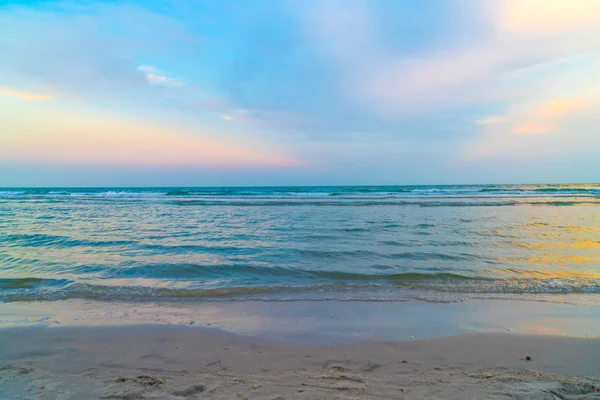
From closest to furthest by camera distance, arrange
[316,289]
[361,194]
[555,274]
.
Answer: [316,289] → [555,274] → [361,194]

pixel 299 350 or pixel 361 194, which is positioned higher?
pixel 361 194

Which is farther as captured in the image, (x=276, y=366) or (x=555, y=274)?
(x=555, y=274)

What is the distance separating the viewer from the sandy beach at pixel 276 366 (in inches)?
125

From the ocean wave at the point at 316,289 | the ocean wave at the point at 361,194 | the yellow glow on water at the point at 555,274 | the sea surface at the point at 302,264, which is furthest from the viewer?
the ocean wave at the point at 361,194

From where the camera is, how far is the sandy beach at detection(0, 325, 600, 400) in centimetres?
318

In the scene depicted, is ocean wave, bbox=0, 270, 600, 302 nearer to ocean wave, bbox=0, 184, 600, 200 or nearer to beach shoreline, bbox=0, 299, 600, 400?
beach shoreline, bbox=0, 299, 600, 400

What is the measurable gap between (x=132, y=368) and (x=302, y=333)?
234 cm

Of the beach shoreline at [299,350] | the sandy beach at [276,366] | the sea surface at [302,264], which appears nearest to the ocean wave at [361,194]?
the sea surface at [302,264]

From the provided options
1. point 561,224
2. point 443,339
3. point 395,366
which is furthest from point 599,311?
point 561,224

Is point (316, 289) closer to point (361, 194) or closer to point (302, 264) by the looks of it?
point (302, 264)

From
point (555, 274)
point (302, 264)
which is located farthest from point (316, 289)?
point (555, 274)

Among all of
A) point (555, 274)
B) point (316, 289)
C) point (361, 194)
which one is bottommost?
point (316, 289)

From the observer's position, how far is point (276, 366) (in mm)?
3795

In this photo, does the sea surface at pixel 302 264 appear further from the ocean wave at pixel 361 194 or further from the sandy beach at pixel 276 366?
the ocean wave at pixel 361 194
